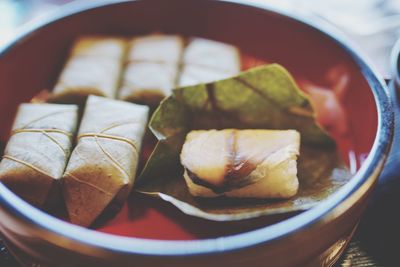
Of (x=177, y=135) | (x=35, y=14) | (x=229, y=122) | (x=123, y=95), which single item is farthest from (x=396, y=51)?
(x=35, y=14)

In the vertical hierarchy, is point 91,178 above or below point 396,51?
below

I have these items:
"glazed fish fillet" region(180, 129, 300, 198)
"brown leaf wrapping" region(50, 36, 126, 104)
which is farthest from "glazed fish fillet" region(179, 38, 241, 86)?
"glazed fish fillet" region(180, 129, 300, 198)

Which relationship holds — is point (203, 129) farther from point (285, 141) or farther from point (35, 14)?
point (35, 14)

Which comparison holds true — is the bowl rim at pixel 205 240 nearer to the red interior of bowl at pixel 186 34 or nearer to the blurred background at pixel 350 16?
the red interior of bowl at pixel 186 34

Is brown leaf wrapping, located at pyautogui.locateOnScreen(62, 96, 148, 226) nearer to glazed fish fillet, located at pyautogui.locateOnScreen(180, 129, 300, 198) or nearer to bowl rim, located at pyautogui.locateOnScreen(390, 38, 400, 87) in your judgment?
glazed fish fillet, located at pyautogui.locateOnScreen(180, 129, 300, 198)

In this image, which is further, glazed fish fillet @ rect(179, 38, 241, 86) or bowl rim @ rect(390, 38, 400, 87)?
glazed fish fillet @ rect(179, 38, 241, 86)

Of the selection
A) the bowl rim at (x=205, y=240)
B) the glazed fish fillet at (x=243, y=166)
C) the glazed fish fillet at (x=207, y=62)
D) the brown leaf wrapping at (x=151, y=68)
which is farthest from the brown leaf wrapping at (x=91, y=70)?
the bowl rim at (x=205, y=240)

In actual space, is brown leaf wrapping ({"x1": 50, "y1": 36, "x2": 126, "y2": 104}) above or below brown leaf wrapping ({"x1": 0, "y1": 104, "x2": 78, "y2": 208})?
above
